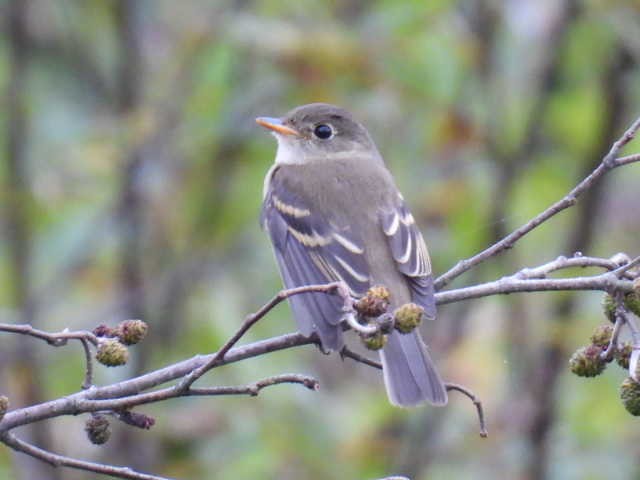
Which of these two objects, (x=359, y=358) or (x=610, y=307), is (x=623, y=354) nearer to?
(x=610, y=307)

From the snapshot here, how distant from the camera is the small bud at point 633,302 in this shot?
105 inches

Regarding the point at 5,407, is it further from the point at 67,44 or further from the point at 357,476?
the point at 67,44

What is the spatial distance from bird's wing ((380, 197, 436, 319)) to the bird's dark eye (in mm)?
831

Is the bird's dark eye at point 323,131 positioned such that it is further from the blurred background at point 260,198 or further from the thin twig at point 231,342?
the thin twig at point 231,342

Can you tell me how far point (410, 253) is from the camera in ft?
14.3

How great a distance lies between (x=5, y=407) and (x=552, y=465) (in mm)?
3918

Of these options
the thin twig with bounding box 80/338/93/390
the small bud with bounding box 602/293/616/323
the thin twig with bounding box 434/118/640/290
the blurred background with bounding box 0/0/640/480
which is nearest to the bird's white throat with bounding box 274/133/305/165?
the blurred background with bounding box 0/0/640/480

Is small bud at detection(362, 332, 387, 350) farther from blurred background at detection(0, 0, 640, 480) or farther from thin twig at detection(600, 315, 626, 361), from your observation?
blurred background at detection(0, 0, 640, 480)

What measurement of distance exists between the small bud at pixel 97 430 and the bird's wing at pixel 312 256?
3.79 ft

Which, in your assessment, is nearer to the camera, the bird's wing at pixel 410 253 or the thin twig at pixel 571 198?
the thin twig at pixel 571 198

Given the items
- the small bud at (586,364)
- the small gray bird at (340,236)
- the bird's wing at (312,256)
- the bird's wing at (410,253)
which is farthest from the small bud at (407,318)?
the bird's wing at (410,253)

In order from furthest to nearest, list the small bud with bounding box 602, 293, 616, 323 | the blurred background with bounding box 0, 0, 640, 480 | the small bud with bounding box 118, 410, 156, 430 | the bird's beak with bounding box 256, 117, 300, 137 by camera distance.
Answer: the blurred background with bounding box 0, 0, 640, 480, the bird's beak with bounding box 256, 117, 300, 137, the small bud with bounding box 602, 293, 616, 323, the small bud with bounding box 118, 410, 156, 430

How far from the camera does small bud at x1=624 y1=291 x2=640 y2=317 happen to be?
8.72 ft

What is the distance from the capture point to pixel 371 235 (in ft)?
14.8
